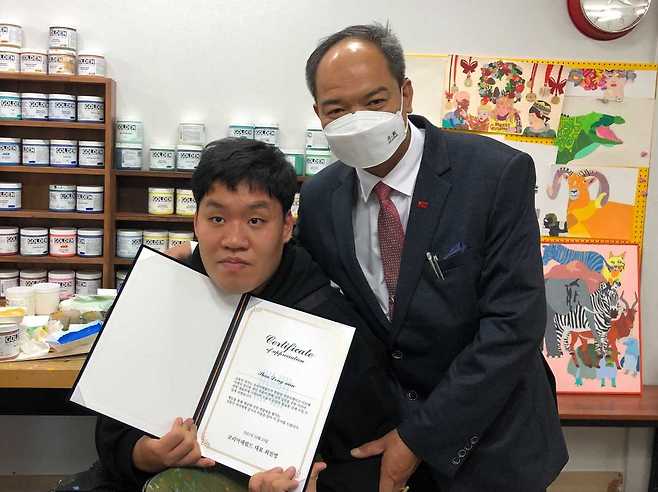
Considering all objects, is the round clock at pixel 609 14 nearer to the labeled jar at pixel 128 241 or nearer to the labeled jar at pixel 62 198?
the labeled jar at pixel 128 241

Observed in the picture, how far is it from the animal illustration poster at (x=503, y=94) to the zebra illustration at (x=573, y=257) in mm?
519

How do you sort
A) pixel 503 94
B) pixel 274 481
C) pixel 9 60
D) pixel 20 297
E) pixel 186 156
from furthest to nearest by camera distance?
pixel 503 94 → pixel 186 156 → pixel 9 60 → pixel 20 297 → pixel 274 481

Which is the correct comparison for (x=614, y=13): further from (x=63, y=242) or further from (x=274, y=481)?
(x=63, y=242)

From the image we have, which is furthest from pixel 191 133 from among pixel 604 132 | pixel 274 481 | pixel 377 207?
pixel 604 132

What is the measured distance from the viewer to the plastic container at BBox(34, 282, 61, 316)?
1.98 m

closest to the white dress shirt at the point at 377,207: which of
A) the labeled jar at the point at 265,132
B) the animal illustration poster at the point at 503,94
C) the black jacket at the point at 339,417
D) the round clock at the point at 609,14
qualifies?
the black jacket at the point at 339,417

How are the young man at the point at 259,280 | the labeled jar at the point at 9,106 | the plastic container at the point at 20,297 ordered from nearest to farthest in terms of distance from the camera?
the young man at the point at 259,280
the plastic container at the point at 20,297
the labeled jar at the point at 9,106

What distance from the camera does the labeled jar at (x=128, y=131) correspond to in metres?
2.42

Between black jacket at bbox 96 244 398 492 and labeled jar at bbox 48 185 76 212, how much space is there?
1367 mm

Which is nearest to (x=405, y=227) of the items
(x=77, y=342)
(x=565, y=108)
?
(x=77, y=342)

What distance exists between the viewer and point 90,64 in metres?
2.35

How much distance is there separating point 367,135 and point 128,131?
61.1 inches

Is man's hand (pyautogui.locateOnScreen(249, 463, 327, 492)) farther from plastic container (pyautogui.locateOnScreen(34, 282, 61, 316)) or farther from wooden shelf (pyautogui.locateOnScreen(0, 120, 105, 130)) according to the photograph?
wooden shelf (pyautogui.locateOnScreen(0, 120, 105, 130))

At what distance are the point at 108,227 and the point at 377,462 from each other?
5.41 feet
